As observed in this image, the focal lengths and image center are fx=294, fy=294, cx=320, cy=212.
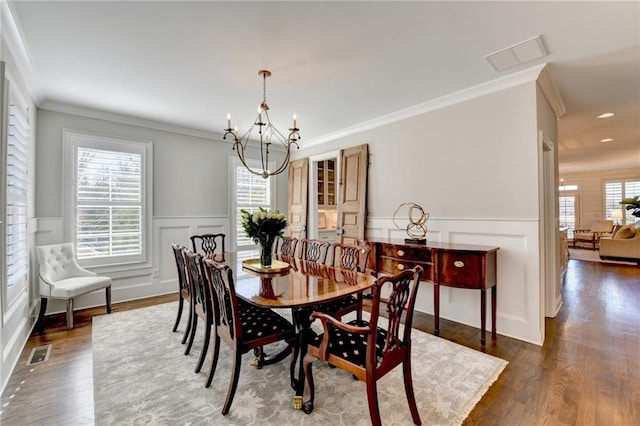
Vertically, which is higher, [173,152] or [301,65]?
[301,65]

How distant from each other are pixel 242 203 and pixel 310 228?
131 centimetres

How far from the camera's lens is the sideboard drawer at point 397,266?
2.99 meters

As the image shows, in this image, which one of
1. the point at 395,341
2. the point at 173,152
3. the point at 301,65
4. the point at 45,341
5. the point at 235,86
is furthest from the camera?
the point at 173,152

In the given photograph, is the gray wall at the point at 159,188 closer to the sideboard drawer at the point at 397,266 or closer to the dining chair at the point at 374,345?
the sideboard drawer at the point at 397,266

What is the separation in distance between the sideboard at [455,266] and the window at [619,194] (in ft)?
30.2

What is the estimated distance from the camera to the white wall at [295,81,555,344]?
2801 mm

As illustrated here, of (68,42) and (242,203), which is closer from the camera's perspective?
(68,42)

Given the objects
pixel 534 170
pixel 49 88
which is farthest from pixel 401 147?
pixel 49 88

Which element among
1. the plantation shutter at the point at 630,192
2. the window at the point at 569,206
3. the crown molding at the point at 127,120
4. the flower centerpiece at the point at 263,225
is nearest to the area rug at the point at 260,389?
the flower centerpiece at the point at 263,225

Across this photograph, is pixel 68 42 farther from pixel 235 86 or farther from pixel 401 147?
pixel 401 147

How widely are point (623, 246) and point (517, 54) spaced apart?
7027 mm

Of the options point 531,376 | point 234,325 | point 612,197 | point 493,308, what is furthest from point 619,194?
point 234,325

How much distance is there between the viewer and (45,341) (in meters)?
2.83

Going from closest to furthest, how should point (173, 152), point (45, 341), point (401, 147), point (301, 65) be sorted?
point (301, 65)
point (45, 341)
point (401, 147)
point (173, 152)
